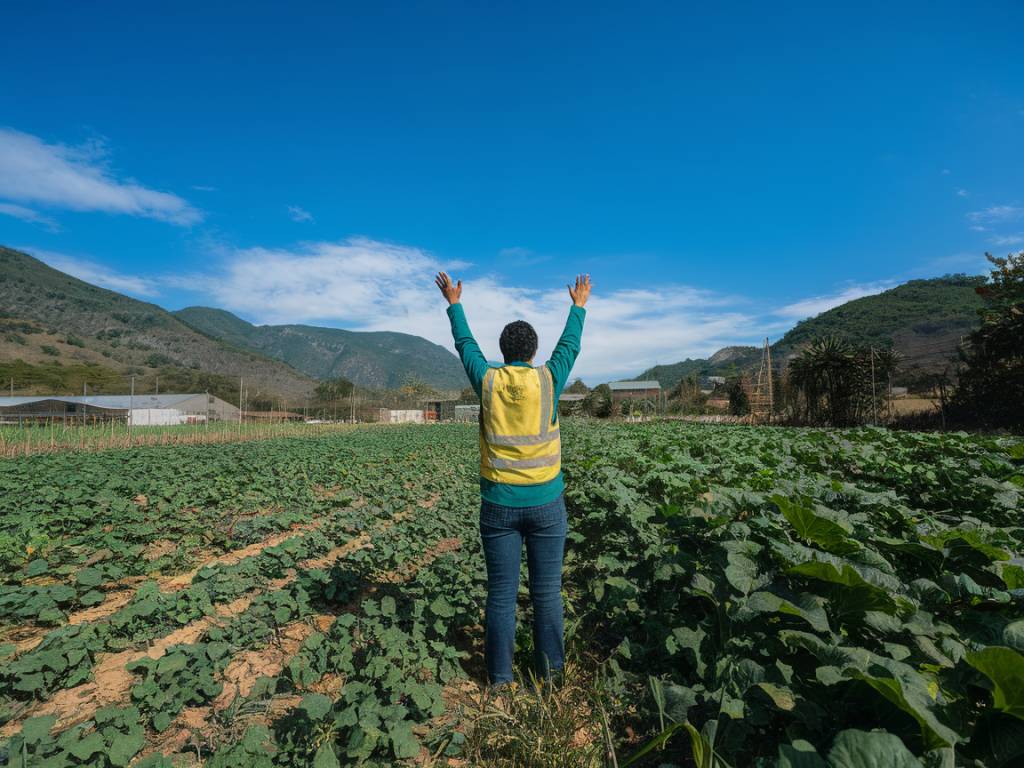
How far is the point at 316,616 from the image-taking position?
12.4 feet

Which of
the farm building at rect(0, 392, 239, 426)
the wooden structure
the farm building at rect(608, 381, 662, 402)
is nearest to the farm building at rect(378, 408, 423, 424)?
the farm building at rect(0, 392, 239, 426)

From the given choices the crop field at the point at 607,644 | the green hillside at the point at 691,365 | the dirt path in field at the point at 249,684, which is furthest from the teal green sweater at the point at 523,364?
the green hillside at the point at 691,365

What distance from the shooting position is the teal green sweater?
2.67 meters

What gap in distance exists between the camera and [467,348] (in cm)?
282

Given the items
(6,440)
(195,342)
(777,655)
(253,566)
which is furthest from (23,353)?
(777,655)

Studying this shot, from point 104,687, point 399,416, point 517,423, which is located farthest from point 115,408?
point 517,423

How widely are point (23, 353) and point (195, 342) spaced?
32.8 meters

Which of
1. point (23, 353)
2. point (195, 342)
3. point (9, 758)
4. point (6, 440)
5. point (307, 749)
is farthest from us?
point (195, 342)

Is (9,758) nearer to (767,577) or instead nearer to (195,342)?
(767,577)

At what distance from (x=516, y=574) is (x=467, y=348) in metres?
1.34

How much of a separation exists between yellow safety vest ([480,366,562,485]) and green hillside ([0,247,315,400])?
3000 inches

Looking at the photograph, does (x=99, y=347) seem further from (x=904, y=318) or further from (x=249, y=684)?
(x=904, y=318)

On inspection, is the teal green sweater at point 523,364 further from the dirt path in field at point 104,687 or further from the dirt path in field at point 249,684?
the dirt path in field at point 104,687

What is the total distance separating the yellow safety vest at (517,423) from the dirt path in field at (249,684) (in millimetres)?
1454
